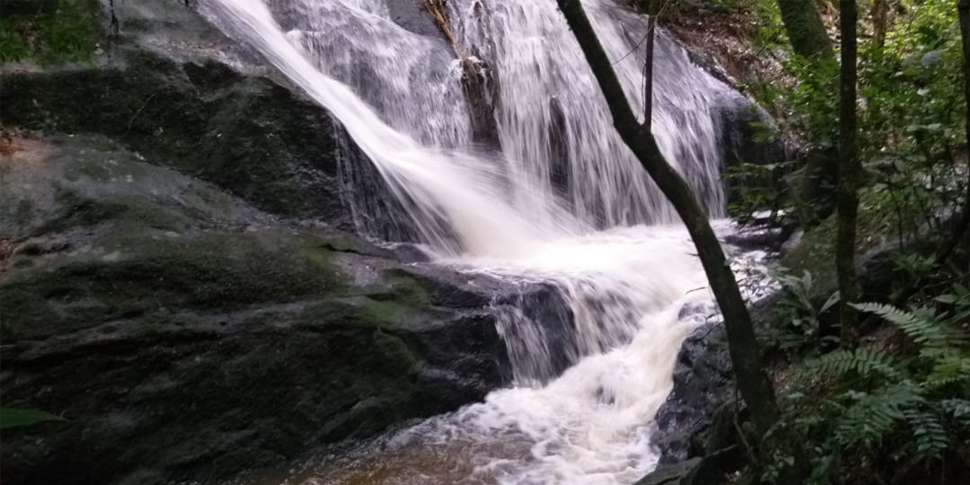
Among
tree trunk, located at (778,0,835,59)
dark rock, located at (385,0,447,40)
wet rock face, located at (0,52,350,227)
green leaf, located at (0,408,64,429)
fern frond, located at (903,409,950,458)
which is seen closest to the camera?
green leaf, located at (0,408,64,429)

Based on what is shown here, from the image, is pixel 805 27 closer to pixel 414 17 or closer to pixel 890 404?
pixel 890 404

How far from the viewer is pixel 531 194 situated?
332 inches

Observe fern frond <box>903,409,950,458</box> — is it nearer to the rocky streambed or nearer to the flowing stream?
the rocky streambed

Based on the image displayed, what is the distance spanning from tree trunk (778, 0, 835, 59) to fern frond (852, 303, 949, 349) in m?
3.75

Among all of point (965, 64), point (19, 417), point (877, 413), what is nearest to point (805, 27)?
point (965, 64)

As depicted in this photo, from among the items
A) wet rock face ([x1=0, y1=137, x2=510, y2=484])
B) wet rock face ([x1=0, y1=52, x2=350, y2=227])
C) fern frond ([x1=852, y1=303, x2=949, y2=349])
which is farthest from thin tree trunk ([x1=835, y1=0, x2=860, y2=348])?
wet rock face ([x1=0, y1=52, x2=350, y2=227])

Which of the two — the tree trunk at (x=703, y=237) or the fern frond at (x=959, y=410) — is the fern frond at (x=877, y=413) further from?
the tree trunk at (x=703, y=237)

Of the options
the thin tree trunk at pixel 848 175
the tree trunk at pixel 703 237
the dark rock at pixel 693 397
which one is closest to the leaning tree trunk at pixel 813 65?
the dark rock at pixel 693 397

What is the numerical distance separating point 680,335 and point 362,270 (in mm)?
2466

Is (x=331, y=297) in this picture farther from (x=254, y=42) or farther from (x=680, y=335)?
(x=254, y=42)

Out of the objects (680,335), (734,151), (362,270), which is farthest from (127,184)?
(734,151)

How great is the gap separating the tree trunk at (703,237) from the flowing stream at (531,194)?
1755 mm

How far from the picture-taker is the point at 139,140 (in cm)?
559

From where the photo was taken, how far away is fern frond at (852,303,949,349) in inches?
91.2
